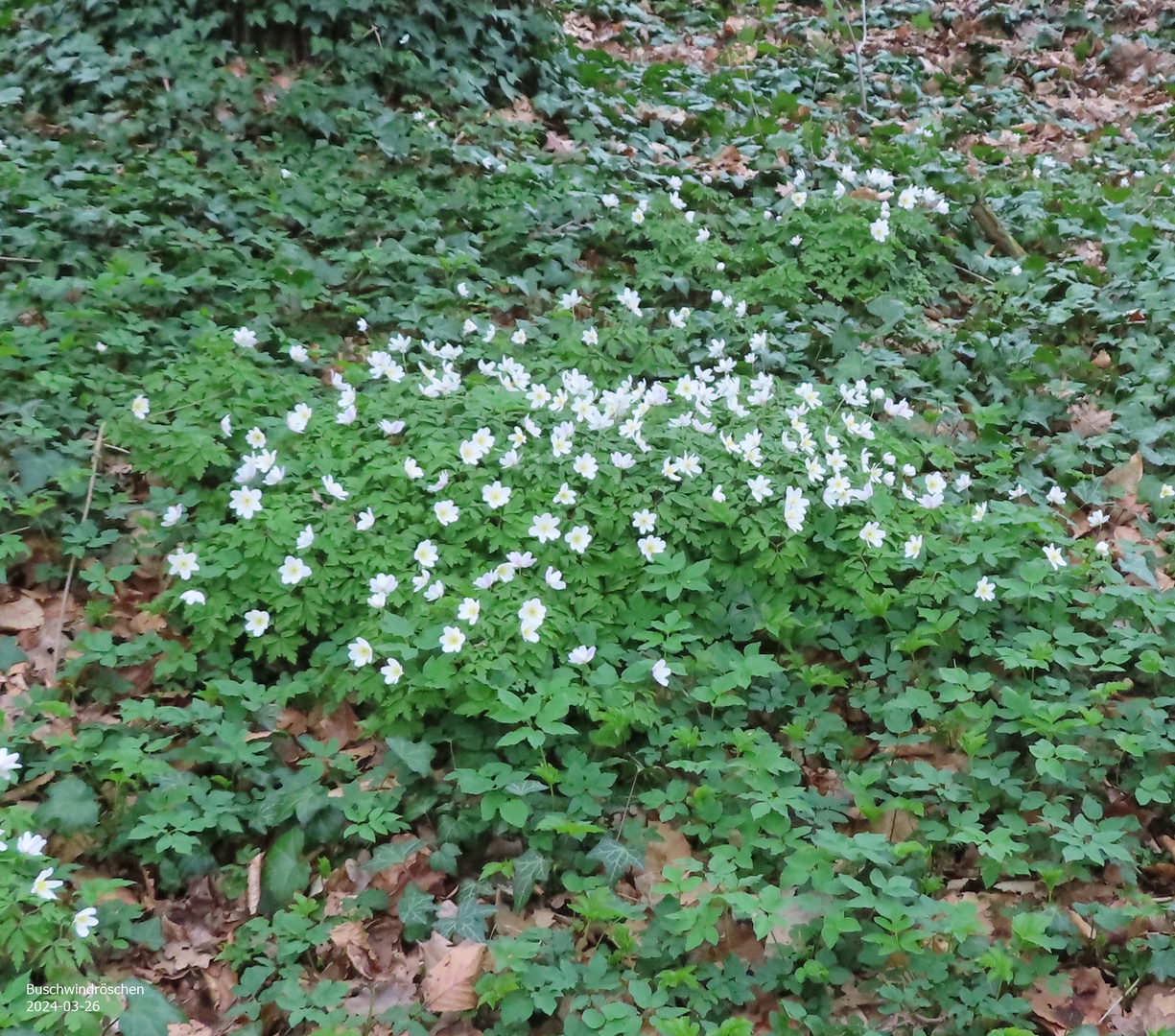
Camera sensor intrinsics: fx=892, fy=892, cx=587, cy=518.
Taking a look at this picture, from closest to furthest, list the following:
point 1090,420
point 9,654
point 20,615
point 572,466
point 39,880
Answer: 1. point 39,880
2. point 9,654
3. point 20,615
4. point 572,466
5. point 1090,420

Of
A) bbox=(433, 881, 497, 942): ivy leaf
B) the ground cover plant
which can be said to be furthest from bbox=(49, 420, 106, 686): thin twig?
bbox=(433, 881, 497, 942): ivy leaf

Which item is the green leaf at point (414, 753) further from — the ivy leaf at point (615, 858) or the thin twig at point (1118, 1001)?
the thin twig at point (1118, 1001)

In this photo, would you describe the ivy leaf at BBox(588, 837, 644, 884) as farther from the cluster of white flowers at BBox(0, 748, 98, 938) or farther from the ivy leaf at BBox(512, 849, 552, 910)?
the cluster of white flowers at BBox(0, 748, 98, 938)

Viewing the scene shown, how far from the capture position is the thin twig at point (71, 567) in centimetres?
310

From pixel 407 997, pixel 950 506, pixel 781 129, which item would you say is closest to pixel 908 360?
pixel 950 506

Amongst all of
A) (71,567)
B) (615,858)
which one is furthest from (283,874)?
(71,567)

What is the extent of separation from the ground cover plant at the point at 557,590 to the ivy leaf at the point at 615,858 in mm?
20

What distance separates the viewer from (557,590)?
3154 millimetres

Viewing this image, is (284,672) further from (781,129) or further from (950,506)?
(781,129)

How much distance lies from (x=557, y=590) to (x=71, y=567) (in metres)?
1.81

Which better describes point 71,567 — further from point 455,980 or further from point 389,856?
point 455,980

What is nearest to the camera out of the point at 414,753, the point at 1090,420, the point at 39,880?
the point at 39,880

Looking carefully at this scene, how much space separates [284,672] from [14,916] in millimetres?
1074

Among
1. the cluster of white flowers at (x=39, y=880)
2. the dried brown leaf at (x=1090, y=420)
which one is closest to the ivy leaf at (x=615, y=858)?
the cluster of white flowers at (x=39, y=880)
